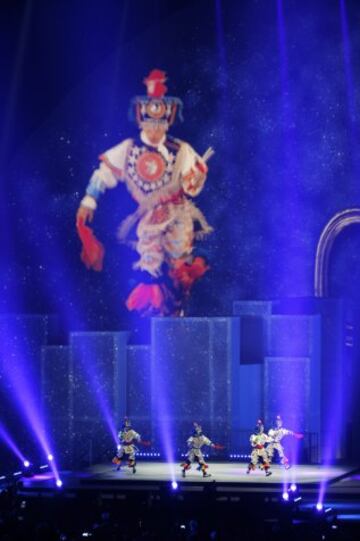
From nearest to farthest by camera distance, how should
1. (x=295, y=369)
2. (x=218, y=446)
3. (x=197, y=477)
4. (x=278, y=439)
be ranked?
(x=197, y=477) → (x=218, y=446) → (x=278, y=439) → (x=295, y=369)

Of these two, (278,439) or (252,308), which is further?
(252,308)

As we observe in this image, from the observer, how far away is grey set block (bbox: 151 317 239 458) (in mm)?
31062

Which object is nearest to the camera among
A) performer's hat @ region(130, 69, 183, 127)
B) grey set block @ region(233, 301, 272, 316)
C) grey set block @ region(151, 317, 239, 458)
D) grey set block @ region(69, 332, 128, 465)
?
grey set block @ region(151, 317, 239, 458)

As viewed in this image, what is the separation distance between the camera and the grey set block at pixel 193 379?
3106 cm

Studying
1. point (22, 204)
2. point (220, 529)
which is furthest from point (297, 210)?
point (220, 529)

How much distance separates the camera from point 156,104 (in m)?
33.0

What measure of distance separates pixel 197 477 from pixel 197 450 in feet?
2.08

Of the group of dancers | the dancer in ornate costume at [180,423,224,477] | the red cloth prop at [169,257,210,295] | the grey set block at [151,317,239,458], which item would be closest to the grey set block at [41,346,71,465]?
the grey set block at [151,317,239,458]

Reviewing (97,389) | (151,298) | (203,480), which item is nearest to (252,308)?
(151,298)

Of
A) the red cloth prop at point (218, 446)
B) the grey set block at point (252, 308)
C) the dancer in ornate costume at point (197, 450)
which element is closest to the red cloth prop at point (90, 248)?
the grey set block at point (252, 308)

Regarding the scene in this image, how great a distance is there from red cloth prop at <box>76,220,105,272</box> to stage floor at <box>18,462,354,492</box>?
4.50 m

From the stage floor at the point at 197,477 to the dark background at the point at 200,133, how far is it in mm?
3851

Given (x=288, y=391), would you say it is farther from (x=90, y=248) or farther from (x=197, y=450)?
(x=90, y=248)

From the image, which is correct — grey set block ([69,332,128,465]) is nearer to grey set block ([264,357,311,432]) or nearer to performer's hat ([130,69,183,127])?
grey set block ([264,357,311,432])
